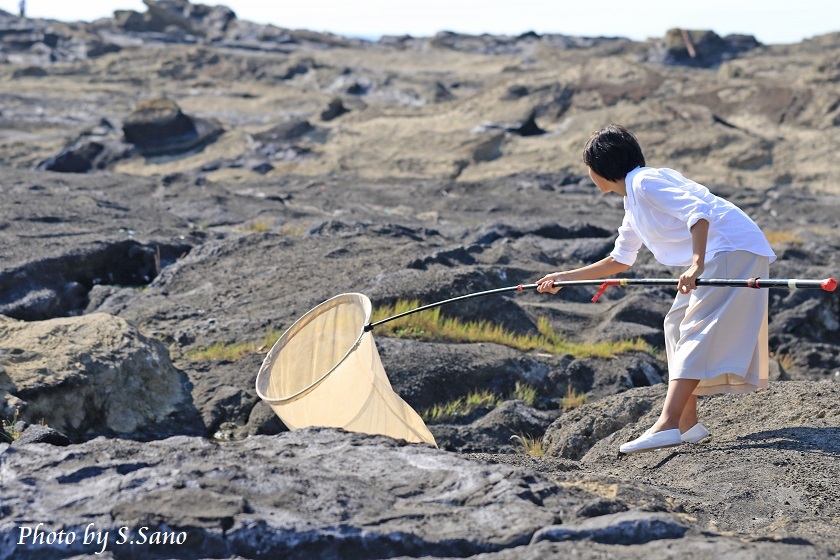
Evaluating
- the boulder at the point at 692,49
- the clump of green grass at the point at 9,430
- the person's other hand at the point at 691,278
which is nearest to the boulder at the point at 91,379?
the clump of green grass at the point at 9,430

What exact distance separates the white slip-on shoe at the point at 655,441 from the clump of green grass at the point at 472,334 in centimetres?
276

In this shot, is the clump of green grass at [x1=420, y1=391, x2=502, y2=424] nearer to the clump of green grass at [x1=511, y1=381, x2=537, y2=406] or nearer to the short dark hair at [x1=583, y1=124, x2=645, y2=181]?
the clump of green grass at [x1=511, y1=381, x2=537, y2=406]

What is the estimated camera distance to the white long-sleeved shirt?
4.03 metres

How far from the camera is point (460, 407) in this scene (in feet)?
20.3

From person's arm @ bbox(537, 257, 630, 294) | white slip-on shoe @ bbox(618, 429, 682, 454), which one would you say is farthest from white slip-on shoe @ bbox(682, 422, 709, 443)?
person's arm @ bbox(537, 257, 630, 294)

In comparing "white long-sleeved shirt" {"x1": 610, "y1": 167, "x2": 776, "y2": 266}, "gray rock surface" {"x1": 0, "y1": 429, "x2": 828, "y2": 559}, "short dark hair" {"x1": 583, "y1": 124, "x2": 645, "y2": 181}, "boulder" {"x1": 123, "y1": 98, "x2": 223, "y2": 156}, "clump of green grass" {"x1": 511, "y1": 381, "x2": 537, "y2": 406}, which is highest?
"short dark hair" {"x1": 583, "y1": 124, "x2": 645, "y2": 181}

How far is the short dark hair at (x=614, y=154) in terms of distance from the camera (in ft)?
13.8

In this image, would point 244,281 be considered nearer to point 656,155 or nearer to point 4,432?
point 4,432

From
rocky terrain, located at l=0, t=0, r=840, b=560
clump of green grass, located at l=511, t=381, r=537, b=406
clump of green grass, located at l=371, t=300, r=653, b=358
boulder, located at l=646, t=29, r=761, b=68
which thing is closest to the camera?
rocky terrain, located at l=0, t=0, r=840, b=560

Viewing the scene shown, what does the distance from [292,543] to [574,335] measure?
543 centimetres

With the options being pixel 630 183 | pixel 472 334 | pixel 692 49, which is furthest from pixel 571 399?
pixel 692 49

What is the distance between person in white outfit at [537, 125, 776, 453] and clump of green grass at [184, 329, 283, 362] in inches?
129

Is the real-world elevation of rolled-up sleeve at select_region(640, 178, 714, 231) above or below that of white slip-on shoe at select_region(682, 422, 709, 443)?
above

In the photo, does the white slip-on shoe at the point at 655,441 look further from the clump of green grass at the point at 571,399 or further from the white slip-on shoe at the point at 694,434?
the clump of green grass at the point at 571,399
